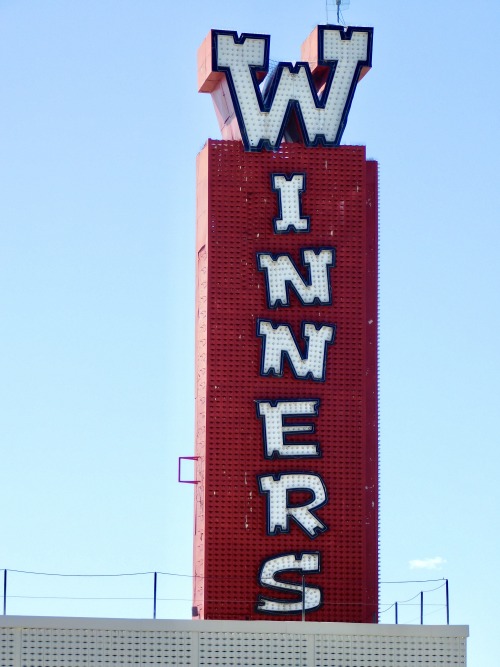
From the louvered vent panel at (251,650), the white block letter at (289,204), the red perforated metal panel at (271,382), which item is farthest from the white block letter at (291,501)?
the white block letter at (289,204)

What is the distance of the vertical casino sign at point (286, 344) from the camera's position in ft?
150

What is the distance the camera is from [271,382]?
153ft

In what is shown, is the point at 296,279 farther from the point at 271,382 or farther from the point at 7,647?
the point at 7,647

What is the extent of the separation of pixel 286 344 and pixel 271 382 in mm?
951

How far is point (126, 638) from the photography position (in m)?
42.7

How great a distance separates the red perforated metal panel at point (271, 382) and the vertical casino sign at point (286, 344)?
3cm

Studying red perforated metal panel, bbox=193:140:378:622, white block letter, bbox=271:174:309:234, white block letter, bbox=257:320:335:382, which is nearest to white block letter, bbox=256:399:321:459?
red perforated metal panel, bbox=193:140:378:622

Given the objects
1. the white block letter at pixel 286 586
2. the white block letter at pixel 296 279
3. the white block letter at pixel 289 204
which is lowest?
the white block letter at pixel 286 586

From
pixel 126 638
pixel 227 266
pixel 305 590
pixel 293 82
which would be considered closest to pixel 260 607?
pixel 305 590

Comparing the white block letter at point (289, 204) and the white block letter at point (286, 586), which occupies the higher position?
the white block letter at point (289, 204)

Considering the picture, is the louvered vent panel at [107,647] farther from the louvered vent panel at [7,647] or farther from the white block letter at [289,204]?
the white block letter at [289,204]

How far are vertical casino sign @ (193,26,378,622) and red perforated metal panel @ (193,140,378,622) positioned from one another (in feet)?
0.11

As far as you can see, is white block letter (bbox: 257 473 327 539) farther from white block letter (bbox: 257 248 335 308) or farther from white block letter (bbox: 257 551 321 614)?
white block letter (bbox: 257 248 335 308)

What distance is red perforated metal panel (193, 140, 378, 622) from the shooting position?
45.8 m
